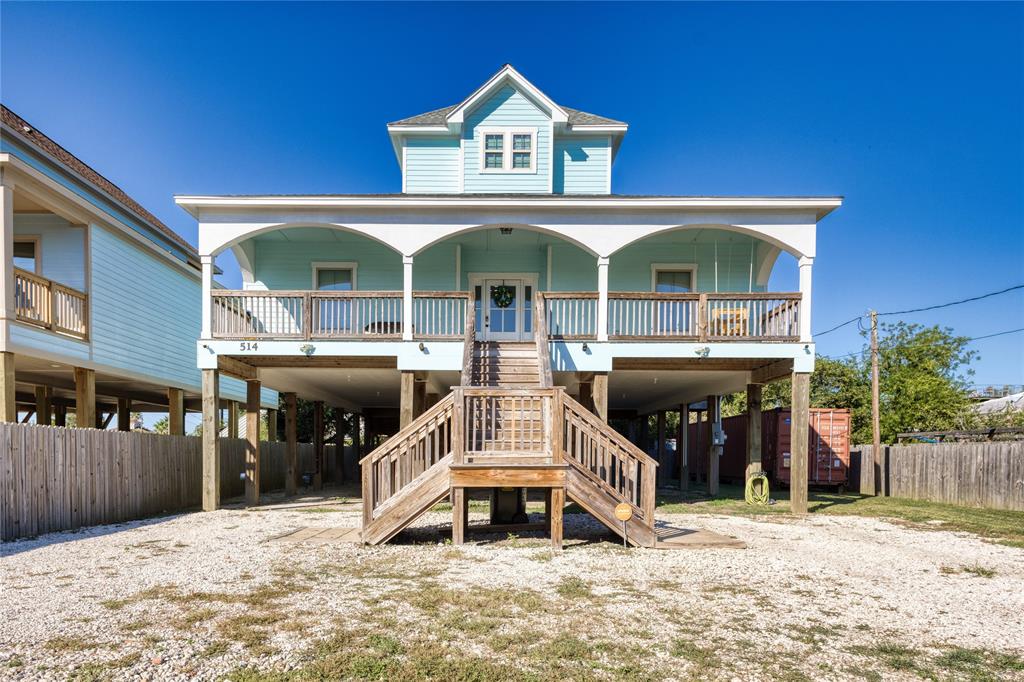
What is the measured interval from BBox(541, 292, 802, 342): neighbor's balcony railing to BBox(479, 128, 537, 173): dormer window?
4.55m

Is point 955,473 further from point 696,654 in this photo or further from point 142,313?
point 142,313

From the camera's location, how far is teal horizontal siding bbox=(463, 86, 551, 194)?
50.4 ft

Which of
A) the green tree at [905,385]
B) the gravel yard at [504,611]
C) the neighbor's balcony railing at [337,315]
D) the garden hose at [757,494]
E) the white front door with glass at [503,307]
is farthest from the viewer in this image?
the green tree at [905,385]

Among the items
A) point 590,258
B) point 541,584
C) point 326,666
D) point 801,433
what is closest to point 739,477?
point 801,433

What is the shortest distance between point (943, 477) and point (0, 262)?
22.9 m

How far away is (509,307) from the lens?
15.3 meters

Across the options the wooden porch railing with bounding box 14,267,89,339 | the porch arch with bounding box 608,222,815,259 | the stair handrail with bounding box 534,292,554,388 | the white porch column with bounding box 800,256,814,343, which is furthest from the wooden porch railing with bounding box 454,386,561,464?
the wooden porch railing with bounding box 14,267,89,339

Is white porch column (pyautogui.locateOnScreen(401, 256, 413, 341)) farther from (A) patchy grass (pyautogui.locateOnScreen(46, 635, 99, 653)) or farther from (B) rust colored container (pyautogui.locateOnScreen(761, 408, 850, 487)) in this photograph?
(B) rust colored container (pyautogui.locateOnScreen(761, 408, 850, 487))

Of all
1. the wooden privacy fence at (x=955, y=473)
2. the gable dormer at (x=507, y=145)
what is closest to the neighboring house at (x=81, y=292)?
the gable dormer at (x=507, y=145)

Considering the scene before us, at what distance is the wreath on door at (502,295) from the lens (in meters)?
15.3

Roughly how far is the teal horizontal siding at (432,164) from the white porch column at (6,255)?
870cm

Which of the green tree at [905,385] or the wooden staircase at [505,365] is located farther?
the green tree at [905,385]

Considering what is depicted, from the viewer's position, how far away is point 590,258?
1506cm

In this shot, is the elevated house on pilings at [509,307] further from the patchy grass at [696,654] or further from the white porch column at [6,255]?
the patchy grass at [696,654]
